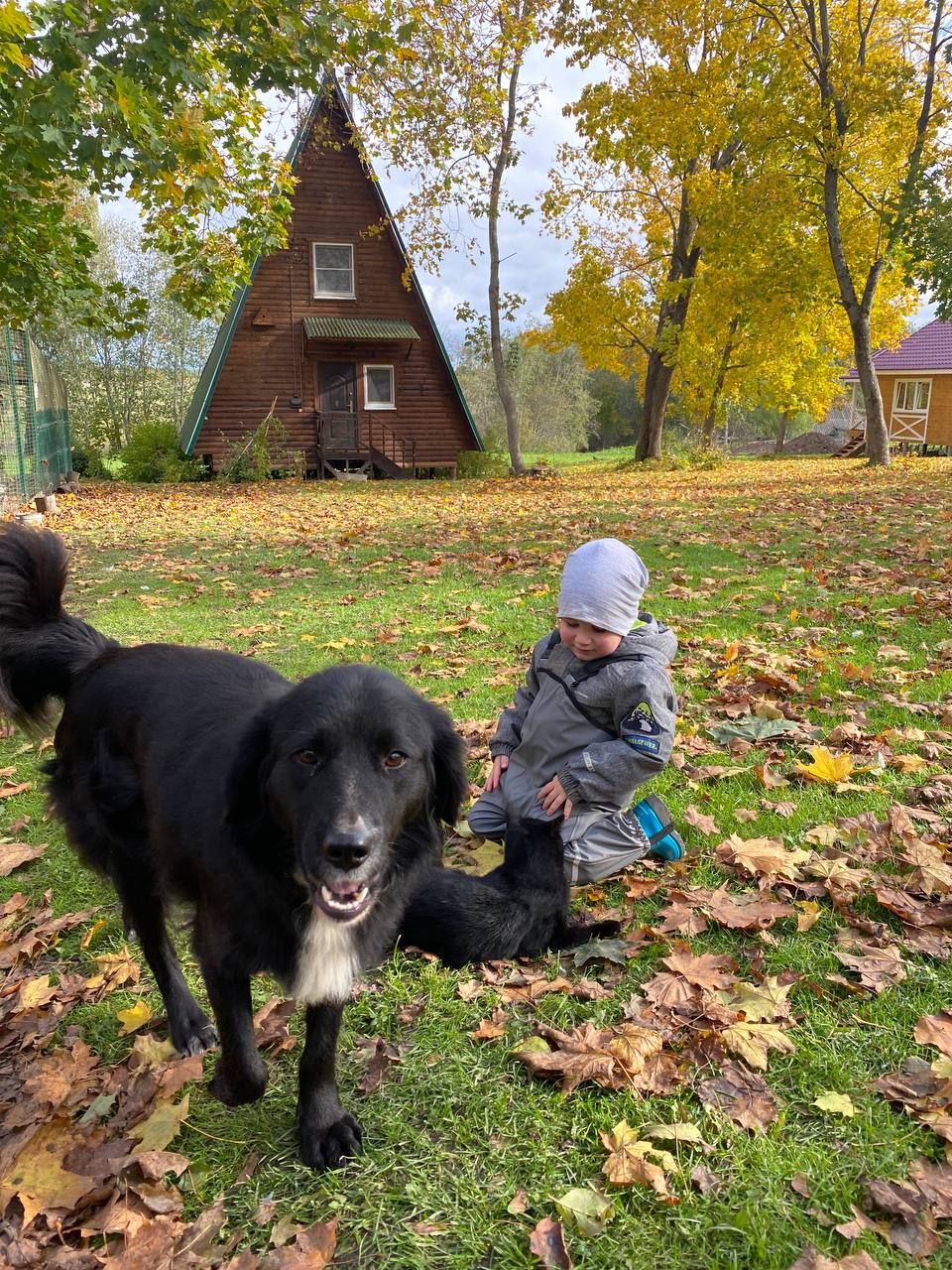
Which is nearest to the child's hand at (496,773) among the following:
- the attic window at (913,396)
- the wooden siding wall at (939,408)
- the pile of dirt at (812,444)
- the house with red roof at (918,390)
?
the house with red roof at (918,390)

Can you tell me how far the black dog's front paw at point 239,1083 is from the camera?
233cm

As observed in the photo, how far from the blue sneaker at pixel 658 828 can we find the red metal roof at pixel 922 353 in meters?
39.4

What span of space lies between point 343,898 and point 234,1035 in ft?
2.05

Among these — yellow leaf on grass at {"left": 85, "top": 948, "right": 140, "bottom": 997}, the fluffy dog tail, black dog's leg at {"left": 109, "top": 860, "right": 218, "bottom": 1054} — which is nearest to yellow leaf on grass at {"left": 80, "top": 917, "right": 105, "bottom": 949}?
yellow leaf on grass at {"left": 85, "top": 948, "right": 140, "bottom": 997}

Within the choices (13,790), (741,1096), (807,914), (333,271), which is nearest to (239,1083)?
(741,1096)

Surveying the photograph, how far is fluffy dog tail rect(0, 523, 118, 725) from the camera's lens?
9.78 feet

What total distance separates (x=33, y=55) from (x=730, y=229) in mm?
17544

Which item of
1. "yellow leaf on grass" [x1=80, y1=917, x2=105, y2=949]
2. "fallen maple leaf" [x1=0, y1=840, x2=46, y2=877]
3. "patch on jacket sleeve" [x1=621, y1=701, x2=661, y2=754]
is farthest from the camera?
"fallen maple leaf" [x1=0, y1=840, x2=46, y2=877]

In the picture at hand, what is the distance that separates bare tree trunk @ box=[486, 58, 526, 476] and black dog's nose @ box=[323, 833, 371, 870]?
2456cm

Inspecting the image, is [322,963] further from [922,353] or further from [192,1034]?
[922,353]

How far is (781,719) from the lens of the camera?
185 inches

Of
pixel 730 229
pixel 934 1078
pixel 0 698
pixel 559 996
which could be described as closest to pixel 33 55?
pixel 0 698

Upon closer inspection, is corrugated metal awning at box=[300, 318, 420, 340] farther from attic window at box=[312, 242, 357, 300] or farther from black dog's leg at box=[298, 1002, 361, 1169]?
black dog's leg at box=[298, 1002, 361, 1169]

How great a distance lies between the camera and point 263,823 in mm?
2230
